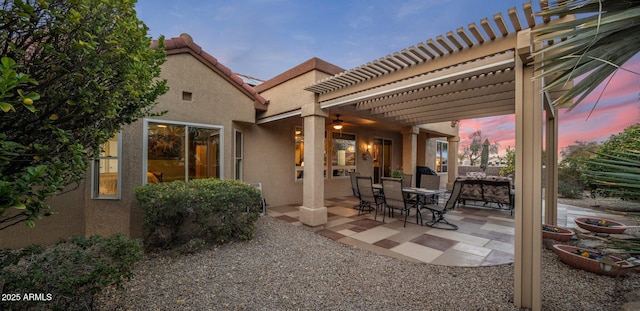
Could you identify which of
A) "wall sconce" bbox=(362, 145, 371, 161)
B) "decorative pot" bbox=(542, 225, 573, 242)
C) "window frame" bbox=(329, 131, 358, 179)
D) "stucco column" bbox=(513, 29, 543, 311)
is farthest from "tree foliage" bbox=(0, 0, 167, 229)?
"wall sconce" bbox=(362, 145, 371, 161)

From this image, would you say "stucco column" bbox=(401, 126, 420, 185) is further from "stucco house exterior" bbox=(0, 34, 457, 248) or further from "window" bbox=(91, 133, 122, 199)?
"window" bbox=(91, 133, 122, 199)

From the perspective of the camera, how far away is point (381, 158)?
1174 cm

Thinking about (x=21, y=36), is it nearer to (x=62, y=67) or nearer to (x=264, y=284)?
(x=62, y=67)

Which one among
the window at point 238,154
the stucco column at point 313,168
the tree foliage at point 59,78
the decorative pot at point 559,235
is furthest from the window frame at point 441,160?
the tree foliage at point 59,78

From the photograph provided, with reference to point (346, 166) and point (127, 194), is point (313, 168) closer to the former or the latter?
point (127, 194)

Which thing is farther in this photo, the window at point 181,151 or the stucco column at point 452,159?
the stucco column at point 452,159

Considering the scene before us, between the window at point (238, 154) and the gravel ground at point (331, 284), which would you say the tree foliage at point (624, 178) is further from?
the window at point (238, 154)

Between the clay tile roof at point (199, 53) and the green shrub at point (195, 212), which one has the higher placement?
the clay tile roof at point (199, 53)

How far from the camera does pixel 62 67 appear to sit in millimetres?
1757

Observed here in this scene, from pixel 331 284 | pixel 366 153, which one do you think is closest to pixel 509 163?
pixel 366 153

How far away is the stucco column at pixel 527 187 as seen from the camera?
269cm

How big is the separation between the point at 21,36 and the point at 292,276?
350 cm

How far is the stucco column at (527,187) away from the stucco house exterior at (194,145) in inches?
146

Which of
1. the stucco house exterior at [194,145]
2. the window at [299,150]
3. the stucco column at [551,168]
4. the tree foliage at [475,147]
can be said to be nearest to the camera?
the stucco house exterior at [194,145]
